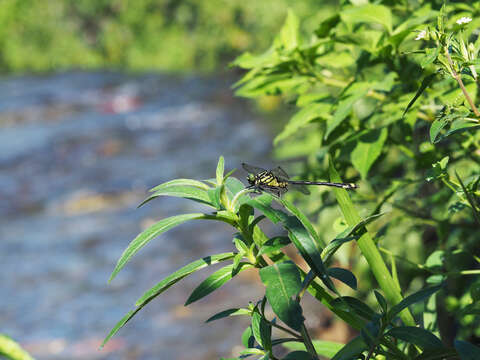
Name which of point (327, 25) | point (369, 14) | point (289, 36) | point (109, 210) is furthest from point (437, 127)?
point (109, 210)

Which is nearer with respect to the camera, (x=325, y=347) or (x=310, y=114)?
(x=325, y=347)

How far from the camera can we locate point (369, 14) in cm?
101

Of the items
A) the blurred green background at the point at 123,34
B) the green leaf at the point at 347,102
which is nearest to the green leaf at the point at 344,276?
the green leaf at the point at 347,102

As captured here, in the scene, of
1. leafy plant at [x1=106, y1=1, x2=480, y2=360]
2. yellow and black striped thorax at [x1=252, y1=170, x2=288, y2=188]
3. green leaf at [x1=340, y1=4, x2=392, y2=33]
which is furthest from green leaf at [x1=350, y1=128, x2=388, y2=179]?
yellow and black striped thorax at [x1=252, y1=170, x2=288, y2=188]

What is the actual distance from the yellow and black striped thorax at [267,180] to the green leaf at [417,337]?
248 mm

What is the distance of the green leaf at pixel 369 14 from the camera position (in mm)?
1006

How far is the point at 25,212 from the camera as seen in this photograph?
6.62 meters

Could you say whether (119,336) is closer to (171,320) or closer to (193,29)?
(171,320)

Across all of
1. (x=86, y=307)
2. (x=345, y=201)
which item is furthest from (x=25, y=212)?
(x=345, y=201)

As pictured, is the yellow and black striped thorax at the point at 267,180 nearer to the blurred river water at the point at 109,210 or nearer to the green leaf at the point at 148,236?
the green leaf at the point at 148,236

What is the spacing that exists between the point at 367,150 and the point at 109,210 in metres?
5.55

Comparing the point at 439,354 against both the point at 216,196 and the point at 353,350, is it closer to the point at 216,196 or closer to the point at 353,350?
the point at 353,350

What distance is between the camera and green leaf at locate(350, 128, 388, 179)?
1.06 meters

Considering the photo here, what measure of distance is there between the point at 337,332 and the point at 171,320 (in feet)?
4.10
